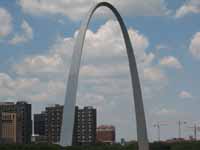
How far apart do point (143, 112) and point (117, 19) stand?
1317 cm

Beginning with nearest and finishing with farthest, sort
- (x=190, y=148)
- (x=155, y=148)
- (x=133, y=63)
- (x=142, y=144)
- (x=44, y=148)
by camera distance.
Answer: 1. (x=133, y=63)
2. (x=142, y=144)
3. (x=44, y=148)
4. (x=190, y=148)
5. (x=155, y=148)

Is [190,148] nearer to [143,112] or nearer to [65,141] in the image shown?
[143,112]

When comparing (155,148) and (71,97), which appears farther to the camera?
(155,148)

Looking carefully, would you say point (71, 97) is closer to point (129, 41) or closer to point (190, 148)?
point (129, 41)

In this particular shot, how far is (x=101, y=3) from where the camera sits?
55.4 m

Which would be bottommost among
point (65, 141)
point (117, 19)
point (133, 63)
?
point (65, 141)

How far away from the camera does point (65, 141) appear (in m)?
47.2

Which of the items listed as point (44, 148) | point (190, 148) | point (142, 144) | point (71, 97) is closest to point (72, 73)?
point (71, 97)

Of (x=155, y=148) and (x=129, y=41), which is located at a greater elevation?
(x=129, y=41)

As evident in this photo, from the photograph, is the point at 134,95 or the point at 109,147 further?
the point at 109,147

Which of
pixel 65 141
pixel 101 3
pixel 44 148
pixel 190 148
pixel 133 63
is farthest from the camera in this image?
pixel 190 148

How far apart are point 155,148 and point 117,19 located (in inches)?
2625

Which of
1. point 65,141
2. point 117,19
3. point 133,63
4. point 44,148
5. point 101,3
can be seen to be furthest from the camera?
point 44,148

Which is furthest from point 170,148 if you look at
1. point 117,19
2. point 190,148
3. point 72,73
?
point 72,73
